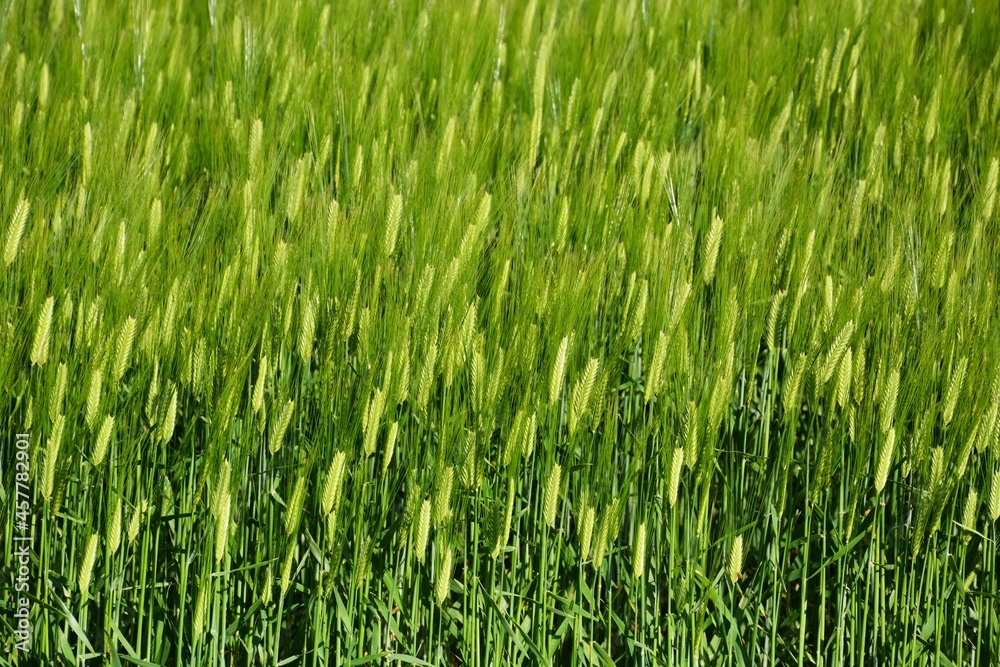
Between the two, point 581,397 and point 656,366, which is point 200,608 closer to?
point 581,397

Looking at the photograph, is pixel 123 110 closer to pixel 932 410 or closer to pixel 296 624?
pixel 296 624

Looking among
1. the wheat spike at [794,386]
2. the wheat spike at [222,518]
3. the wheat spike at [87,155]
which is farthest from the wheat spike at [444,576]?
the wheat spike at [87,155]

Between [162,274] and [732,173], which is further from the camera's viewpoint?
[732,173]

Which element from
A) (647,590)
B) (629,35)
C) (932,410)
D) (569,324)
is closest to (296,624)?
(647,590)

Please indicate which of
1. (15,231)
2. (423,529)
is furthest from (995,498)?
(15,231)

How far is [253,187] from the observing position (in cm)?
141

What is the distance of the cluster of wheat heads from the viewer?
3.97 feet

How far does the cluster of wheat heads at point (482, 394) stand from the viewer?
1210 mm

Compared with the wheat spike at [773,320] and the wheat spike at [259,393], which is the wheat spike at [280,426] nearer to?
the wheat spike at [259,393]

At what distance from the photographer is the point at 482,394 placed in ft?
3.92

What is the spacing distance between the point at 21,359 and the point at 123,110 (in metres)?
0.53

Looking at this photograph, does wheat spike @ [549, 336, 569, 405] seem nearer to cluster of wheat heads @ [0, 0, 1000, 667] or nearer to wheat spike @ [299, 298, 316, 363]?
cluster of wheat heads @ [0, 0, 1000, 667]

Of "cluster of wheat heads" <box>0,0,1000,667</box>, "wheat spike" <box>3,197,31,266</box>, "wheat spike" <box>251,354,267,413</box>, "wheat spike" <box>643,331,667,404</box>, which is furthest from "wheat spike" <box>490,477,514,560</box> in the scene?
"wheat spike" <box>3,197,31,266</box>

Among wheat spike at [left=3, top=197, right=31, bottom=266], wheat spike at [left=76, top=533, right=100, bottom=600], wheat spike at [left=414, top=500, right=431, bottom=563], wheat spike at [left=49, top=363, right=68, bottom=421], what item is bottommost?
wheat spike at [left=76, top=533, right=100, bottom=600]
